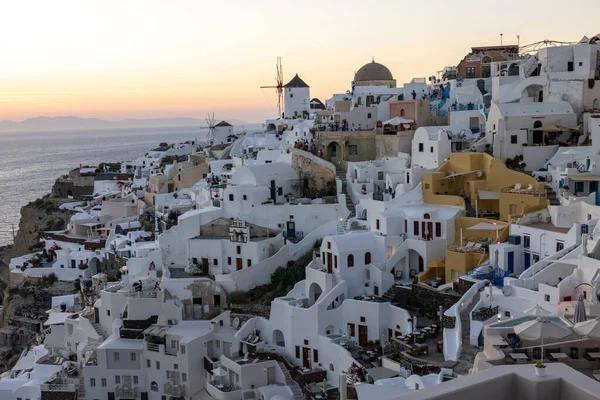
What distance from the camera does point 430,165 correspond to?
27.6 meters

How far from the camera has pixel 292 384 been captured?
66.9 ft

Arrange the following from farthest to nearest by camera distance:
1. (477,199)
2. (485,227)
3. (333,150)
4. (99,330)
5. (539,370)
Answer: (333,150) < (99,330) < (477,199) < (485,227) < (539,370)

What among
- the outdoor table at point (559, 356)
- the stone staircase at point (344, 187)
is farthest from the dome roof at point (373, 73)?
the outdoor table at point (559, 356)

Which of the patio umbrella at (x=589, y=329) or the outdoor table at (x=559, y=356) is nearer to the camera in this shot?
the outdoor table at (x=559, y=356)

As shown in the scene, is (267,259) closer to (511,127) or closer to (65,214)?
(511,127)

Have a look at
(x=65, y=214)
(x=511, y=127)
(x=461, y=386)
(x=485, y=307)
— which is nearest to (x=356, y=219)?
(x=511, y=127)

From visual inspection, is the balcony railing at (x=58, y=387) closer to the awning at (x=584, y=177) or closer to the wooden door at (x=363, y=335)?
the wooden door at (x=363, y=335)

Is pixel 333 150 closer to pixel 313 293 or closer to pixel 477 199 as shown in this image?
pixel 477 199

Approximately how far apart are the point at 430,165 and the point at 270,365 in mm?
10825

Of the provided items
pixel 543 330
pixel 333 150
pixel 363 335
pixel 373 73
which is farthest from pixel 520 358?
pixel 373 73

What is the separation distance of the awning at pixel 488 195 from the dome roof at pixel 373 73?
2162cm

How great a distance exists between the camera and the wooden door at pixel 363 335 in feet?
68.2

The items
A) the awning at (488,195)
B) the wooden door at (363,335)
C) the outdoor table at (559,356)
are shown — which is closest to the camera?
the outdoor table at (559,356)

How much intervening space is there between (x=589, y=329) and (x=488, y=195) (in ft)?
51.1
